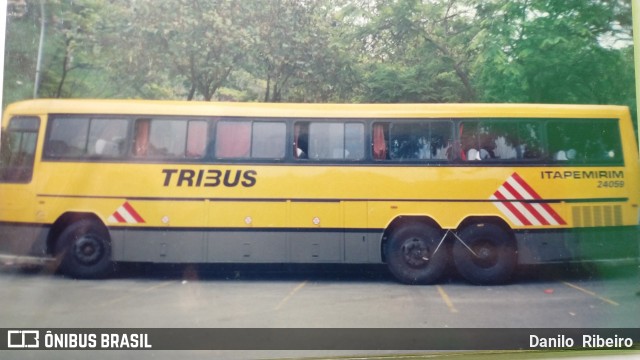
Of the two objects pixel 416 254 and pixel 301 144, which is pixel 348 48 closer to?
pixel 301 144

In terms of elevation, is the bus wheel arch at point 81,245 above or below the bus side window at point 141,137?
below

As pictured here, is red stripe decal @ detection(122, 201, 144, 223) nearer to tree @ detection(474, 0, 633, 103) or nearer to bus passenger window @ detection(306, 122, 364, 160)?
bus passenger window @ detection(306, 122, 364, 160)

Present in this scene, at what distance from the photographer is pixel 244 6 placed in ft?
13.7

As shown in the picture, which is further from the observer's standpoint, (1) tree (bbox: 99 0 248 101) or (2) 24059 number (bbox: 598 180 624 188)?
(2) 24059 number (bbox: 598 180 624 188)

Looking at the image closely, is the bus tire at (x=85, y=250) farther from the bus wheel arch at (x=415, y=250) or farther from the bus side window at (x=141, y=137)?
the bus wheel arch at (x=415, y=250)

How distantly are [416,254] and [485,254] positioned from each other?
666 mm

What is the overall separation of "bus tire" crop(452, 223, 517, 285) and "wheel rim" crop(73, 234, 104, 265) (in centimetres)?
347

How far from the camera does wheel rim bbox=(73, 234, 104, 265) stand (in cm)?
463

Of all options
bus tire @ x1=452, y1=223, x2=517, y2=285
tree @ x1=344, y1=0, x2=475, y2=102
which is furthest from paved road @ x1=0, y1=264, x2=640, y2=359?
tree @ x1=344, y1=0, x2=475, y2=102

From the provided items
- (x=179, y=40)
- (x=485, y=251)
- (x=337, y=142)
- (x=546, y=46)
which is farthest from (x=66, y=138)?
(x=546, y=46)

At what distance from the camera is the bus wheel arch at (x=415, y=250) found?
4.61 metres

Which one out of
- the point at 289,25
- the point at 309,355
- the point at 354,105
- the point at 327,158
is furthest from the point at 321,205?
the point at 289,25

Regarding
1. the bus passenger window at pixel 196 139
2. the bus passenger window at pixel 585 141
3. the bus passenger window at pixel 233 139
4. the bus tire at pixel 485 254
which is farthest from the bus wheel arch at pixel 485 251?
the bus passenger window at pixel 196 139

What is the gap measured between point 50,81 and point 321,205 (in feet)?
8.77
